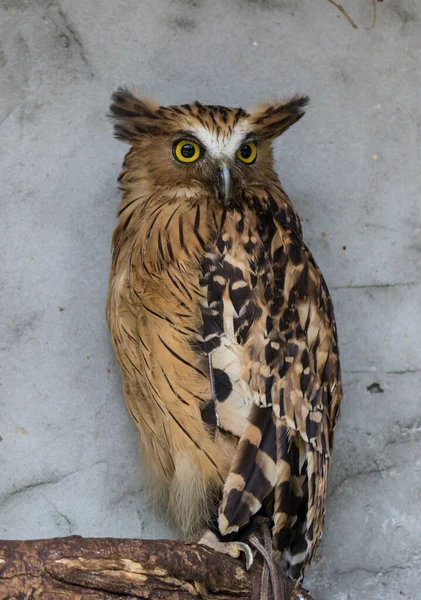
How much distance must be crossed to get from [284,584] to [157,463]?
498mm

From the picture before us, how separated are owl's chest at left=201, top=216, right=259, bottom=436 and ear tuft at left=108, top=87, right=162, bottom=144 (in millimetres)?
372

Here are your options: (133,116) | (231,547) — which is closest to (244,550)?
(231,547)

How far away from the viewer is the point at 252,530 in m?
2.06

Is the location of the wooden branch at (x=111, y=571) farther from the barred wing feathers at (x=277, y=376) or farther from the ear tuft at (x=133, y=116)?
the ear tuft at (x=133, y=116)

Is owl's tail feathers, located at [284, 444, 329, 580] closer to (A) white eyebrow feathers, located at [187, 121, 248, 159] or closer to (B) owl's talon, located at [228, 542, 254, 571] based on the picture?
(B) owl's talon, located at [228, 542, 254, 571]

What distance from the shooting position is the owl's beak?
2.12 metres

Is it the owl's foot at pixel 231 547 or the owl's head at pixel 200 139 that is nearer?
the owl's foot at pixel 231 547

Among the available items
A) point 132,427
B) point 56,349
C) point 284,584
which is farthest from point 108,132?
point 284,584

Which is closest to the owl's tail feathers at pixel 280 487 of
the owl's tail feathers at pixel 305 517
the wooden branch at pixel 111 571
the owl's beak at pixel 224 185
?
the owl's tail feathers at pixel 305 517

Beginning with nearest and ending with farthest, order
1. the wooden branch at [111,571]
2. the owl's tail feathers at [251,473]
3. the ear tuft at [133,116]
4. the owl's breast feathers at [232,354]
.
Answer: the wooden branch at [111,571]
the owl's tail feathers at [251,473]
the owl's breast feathers at [232,354]
the ear tuft at [133,116]

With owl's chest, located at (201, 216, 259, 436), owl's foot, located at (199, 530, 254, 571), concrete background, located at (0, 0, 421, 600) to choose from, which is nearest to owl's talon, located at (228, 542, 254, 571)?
owl's foot, located at (199, 530, 254, 571)

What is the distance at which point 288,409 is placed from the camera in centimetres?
204

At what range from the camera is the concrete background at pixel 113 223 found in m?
2.38

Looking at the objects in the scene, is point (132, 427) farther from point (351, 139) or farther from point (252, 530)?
point (351, 139)
